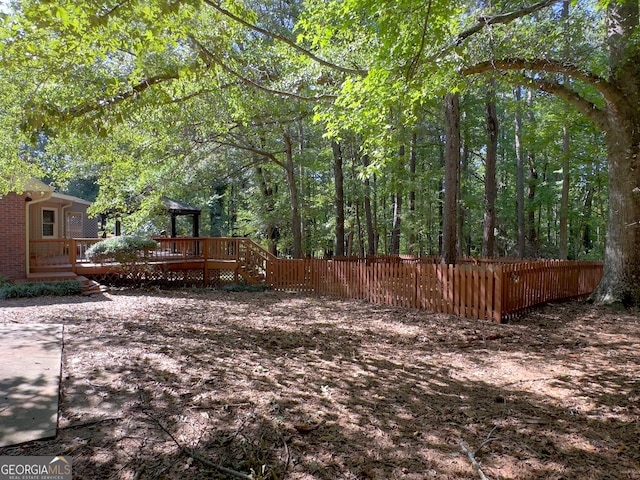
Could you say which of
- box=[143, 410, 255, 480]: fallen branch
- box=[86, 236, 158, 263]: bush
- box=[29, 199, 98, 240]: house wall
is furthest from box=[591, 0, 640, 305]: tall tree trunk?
box=[29, 199, 98, 240]: house wall

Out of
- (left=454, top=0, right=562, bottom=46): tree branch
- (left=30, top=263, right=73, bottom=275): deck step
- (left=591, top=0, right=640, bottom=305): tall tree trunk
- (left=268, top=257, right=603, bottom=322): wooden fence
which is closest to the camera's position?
(left=454, top=0, right=562, bottom=46): tree branch

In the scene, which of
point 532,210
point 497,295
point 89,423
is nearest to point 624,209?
point 497,295

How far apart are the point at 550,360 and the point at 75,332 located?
21.2ft

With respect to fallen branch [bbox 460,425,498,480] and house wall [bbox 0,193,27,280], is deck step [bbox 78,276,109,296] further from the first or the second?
fallen branch [bbox 460,425,498,480]

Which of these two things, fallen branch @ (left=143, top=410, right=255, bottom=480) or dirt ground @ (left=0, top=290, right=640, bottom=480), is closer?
fallen branch @ (left=143, top=410, right=255, bottom=480)

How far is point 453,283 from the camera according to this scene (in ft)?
26.9

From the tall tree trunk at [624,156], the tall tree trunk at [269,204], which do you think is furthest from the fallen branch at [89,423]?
the tall tree trunk at [269,204]

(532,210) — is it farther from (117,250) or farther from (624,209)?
(117,250)

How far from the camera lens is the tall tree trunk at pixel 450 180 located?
1071 centimetres

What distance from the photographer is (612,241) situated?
8555 mm

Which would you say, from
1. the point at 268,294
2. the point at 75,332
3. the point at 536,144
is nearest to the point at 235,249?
the point at 268,294

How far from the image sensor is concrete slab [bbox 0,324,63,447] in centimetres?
265

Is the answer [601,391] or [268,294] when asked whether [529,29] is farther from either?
[268,294]

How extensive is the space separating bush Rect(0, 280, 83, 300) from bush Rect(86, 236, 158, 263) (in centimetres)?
188
